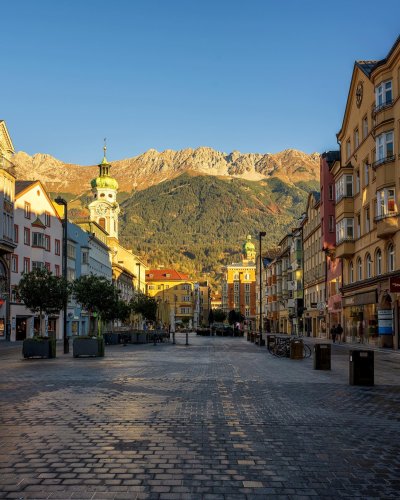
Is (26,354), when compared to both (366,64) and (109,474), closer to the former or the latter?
(109,474)

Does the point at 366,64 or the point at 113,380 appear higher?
the point at 366,64

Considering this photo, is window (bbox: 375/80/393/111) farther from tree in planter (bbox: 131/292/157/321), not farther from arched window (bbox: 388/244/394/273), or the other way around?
tree in planter (bbox: 131/292/157/321)

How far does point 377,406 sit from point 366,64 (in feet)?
140

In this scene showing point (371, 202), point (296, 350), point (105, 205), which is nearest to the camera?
point (296, 350)

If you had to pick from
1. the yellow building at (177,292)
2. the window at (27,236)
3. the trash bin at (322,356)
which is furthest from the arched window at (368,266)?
the yellow building at (177,292)

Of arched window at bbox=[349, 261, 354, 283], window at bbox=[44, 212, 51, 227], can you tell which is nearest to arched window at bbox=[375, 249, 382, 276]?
arched window at bbox=[349, 261, 354, 283]

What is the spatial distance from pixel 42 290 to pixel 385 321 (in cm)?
2204

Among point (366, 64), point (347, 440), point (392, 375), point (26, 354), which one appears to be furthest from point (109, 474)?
point (366, 64)

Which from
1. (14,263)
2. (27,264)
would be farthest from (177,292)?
(14,263)

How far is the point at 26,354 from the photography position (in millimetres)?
27891

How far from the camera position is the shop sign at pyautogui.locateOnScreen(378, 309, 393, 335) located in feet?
131

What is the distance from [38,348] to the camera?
2795 cm

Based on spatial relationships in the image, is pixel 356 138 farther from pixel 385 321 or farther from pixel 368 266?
pixel 385 321

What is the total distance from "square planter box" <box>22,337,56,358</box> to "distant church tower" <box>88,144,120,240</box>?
88.1 m
